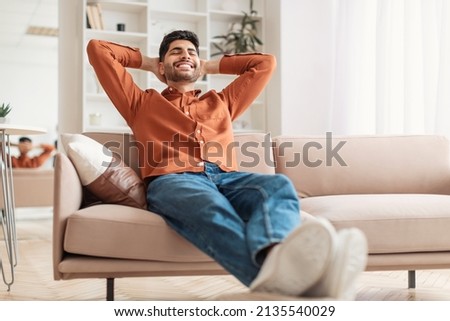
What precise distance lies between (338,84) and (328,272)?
339cm

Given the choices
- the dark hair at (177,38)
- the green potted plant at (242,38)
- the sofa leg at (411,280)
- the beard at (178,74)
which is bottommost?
the sofa leg at (411,280)

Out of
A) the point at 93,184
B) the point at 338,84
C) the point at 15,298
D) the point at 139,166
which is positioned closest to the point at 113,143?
the point at 139,166

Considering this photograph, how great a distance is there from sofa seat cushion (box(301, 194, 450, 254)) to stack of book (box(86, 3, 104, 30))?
300cm

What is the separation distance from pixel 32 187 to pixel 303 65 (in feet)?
9.91

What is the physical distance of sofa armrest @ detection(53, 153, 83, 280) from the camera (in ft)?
5.88

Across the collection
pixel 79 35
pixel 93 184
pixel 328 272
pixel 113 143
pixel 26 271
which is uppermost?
pixel 79 35

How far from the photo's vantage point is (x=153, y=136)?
7.21ft

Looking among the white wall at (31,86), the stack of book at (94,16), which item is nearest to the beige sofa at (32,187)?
the stack of book at (94,16)

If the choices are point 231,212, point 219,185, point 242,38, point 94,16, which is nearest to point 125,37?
point 94,16

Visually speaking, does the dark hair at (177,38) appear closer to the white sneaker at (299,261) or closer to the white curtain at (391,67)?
the white sneaker at (299,261)

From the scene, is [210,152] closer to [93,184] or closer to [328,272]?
[93,184]

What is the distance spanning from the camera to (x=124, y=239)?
1777 mm

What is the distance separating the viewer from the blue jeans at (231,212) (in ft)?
4.64

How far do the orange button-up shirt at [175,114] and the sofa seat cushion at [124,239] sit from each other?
0.33m
